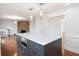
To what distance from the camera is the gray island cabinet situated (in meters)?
1.35

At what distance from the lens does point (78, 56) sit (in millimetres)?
1430

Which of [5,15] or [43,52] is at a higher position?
[5,15]

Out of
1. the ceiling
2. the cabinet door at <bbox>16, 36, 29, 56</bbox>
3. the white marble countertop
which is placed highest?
the ceiling

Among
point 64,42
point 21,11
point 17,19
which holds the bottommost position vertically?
point 64,42

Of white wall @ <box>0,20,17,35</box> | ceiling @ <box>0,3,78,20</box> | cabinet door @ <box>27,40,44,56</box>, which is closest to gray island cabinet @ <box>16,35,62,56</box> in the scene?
cabinet door @ <box>27,40,44,56</box>

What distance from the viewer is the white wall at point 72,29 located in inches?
52.7

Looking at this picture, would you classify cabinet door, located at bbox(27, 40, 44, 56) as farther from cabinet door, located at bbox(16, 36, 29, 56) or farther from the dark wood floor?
the dark wood floor

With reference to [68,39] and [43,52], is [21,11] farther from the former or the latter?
[68,39]

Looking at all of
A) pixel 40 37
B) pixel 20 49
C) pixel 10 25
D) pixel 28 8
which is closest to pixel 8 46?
→ pixel 20 49

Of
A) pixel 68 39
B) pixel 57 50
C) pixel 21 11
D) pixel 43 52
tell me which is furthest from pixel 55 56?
pixel 21 11

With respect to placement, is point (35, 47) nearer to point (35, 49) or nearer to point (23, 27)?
point (35, 49)

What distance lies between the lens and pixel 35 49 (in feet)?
4.50

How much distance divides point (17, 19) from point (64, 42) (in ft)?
2.66

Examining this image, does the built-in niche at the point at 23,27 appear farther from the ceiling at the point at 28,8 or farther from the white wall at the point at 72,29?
the white wall at the point at 72,29
